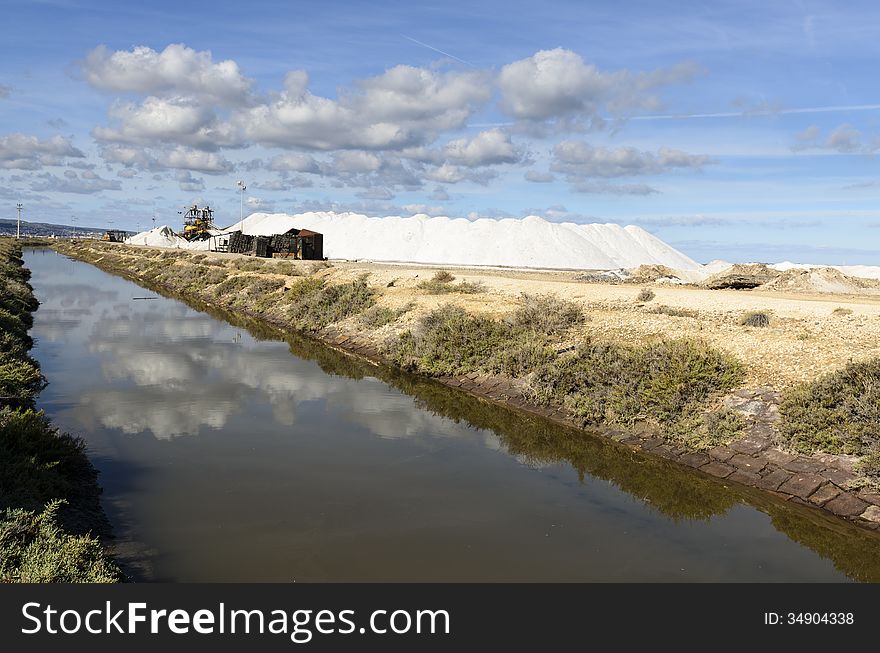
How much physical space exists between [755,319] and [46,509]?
1799 cm

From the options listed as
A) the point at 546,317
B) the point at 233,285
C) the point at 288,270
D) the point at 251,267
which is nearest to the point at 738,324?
the point at 546,317

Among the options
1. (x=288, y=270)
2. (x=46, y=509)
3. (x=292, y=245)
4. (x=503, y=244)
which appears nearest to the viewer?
(x=46, y=509)

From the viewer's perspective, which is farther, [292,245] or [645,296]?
[292,245]

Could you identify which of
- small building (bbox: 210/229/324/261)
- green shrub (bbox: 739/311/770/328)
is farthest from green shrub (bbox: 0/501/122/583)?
small building (bbox: 210/229/324/261)

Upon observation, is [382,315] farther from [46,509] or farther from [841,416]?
[46,509]

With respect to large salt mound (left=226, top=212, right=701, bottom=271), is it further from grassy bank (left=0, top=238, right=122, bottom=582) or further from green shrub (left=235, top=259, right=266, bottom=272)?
grassy bank (left=0, top=238, right=122, bottom=582)

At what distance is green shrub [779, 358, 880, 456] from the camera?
11188 mm

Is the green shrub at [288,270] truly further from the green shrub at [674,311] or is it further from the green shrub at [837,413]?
the green shrub at [837,413]

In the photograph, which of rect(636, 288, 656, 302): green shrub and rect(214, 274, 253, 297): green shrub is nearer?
rect(636, 288, 656, 302): green shrub

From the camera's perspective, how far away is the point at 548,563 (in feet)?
27.7

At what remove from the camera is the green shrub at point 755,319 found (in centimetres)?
1883

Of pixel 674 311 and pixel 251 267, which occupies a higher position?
pixel 251 267

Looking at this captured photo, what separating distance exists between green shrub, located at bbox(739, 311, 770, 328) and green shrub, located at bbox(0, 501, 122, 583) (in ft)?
56.5

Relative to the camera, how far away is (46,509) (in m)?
7.92
